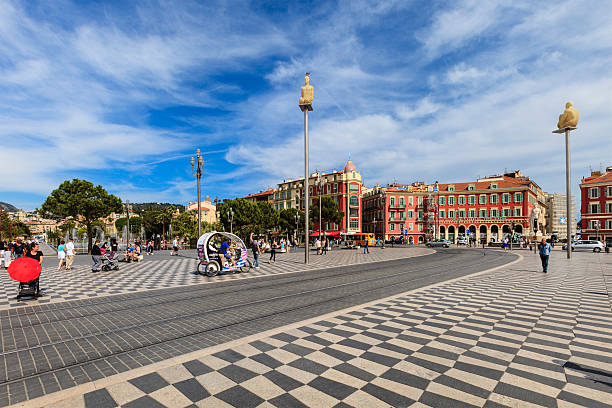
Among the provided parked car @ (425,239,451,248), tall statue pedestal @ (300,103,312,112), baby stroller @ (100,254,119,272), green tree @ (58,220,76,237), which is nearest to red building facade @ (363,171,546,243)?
parked car @ (425,239,451,248)

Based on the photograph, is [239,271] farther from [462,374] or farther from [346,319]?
[462,374]

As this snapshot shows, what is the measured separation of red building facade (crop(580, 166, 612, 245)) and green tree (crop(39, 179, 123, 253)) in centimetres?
7264

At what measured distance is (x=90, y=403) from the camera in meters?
3.77

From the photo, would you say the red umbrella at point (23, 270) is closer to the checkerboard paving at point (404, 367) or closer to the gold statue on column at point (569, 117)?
the checkerboard paving at point (404, 367)

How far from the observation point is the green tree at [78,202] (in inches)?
1351

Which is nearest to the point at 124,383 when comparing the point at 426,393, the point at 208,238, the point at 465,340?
the point at 426,393

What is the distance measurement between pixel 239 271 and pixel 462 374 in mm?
14706

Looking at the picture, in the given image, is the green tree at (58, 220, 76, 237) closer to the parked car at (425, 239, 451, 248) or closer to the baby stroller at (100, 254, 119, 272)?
the baby stroller at (100, 254, 119, 272)

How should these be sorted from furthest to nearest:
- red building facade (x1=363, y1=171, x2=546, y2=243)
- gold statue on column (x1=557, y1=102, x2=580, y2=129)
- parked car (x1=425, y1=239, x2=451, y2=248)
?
red building facade (x1=363, y1=171, x2=546, y2=243) → parked car (x1=425, y1=239, x2=451, y2=248) → gold statue on column (x1=557, y1=102, x2=580, y2=129)

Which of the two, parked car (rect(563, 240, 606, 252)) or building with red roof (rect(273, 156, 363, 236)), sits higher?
building with red roof (rect(273, 156, 363, 236))

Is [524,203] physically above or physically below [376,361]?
above

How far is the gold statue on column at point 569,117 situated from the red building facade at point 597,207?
134 ft

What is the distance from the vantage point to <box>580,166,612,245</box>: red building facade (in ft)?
178

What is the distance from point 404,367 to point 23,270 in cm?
1086
